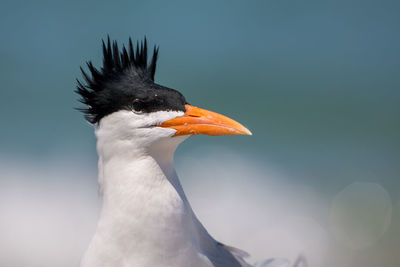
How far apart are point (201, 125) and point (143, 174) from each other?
1.54 ft

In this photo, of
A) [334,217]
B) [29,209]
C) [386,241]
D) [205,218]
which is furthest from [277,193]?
[29,209]

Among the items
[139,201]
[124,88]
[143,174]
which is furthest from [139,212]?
[124,88]

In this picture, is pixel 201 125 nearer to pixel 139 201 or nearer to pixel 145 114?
pixel 145 114

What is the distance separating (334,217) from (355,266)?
151cm

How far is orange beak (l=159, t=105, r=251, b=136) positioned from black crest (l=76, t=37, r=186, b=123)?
9 centimetres

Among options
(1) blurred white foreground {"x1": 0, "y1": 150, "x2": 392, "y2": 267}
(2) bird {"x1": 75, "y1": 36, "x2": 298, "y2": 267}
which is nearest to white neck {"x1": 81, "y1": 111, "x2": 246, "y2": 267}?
(2) bird {"x1": 75, "y1": 36, "x2": 298, "y2": 267}

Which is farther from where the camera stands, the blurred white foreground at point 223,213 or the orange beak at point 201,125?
the blurred white foreground at point 223,213

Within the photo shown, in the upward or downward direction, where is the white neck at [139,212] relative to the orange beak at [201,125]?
downward

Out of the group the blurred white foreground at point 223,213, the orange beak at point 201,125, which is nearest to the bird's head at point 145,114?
the orange beak at point 201,125

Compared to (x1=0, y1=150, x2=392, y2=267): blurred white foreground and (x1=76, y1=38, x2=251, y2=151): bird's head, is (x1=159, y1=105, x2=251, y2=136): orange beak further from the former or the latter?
(x1=0, y1=150, x2=392, y2=267): blurred white foreground

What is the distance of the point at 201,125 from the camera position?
8.51ft

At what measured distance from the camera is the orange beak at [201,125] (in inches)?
102

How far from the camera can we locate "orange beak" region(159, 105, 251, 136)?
2586 millimetres

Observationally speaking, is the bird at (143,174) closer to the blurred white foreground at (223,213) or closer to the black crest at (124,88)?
the black crest at (124,88)
